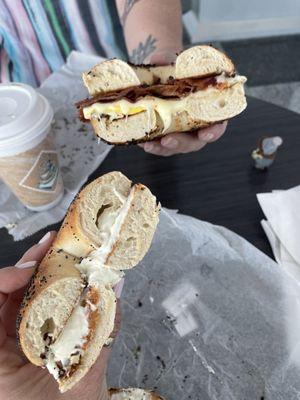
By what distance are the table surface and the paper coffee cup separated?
122 mm

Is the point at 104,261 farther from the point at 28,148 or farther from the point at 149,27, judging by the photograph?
the point at 149,27

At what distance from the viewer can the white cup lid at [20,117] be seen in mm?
1123

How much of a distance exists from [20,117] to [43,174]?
189 millimetres

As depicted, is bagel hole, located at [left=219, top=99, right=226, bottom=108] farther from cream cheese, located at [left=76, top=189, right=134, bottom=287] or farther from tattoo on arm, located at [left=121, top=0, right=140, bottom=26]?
tattoo on arm, located at [left=121, top=0, right=140, bottom=26]

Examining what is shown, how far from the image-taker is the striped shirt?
4.80 ft

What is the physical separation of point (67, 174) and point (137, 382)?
697 mm

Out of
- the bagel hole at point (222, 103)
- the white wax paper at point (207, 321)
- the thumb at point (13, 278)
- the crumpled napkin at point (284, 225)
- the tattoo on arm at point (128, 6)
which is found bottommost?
the white wax paper at point (207, 321)

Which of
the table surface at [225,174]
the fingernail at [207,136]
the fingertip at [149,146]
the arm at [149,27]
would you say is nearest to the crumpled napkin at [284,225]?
the table surface at [225,174]

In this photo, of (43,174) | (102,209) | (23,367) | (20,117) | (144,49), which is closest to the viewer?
(23,367)

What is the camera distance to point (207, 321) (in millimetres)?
1153

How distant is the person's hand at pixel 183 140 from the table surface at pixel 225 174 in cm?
13

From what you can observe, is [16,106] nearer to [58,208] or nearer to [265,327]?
[58,208]

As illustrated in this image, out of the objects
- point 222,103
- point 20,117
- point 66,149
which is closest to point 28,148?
point 20,117

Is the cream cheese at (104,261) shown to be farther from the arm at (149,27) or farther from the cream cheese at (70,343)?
the arm at (149,27)
